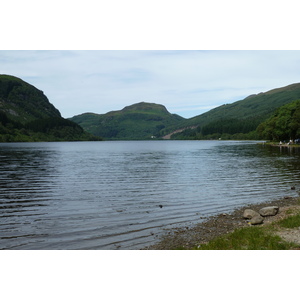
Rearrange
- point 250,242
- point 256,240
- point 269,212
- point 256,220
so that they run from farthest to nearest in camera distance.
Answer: point 269,212 < point 256,220 < point 256,240 < point 250,242

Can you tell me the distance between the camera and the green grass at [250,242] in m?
14.6

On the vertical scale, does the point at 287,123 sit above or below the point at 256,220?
above

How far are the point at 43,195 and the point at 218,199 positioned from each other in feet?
63.5

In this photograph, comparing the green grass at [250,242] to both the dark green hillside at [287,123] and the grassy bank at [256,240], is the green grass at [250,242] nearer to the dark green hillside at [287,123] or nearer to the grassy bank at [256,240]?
the grassy bank at [256,240]

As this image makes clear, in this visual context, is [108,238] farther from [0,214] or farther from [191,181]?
[191,181]

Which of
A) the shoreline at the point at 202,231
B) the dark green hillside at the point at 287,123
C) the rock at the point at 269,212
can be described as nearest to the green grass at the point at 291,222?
the shoreline at the point at 202,231

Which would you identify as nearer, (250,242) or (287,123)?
(250,242)

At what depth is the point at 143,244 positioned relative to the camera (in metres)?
17.7

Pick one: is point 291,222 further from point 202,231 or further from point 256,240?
point 202,231

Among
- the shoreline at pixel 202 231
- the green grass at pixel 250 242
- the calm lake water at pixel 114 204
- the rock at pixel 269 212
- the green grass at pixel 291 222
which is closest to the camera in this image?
the green grass at pixel 250 242

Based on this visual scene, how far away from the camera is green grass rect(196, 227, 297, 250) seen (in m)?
14.6

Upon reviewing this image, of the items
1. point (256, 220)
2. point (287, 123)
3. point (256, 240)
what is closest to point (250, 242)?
point (256, 240)

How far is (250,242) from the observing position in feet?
50.9

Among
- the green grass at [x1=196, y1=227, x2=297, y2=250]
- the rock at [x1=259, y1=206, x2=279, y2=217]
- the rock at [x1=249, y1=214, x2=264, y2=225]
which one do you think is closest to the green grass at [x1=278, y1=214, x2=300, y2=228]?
the rock at [x1=249, y1=214, x2=264, y2=225]
